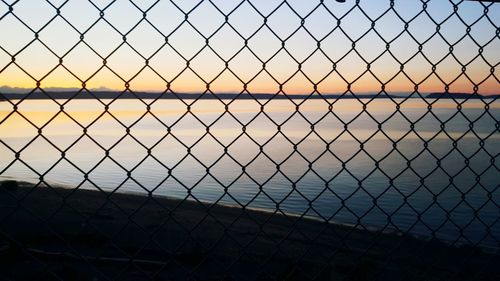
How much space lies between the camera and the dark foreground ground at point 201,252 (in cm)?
460

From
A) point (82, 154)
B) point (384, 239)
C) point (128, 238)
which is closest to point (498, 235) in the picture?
point (384, 239)

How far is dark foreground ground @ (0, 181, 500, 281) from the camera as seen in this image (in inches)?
181

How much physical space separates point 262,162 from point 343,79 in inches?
512

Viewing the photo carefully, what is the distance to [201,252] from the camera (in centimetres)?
545

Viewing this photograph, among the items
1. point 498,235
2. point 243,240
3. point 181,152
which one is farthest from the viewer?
point 181,152

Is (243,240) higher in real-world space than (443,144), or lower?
higher

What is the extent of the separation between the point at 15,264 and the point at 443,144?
22.2 m

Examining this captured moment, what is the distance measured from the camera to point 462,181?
41.6 ft

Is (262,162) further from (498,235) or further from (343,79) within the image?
(343,79)

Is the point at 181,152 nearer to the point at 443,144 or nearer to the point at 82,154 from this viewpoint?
the point at 82,154

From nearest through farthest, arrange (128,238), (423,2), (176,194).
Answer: (423,2) → (128,238) → (176,194)

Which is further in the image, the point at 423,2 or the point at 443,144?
the point at 443,144

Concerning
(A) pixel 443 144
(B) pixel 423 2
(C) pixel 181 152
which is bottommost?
(A) pixel 443 144

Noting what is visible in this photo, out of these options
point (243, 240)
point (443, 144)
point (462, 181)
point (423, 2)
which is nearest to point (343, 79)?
point (423, 2)
